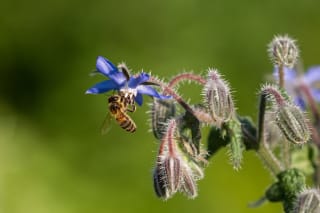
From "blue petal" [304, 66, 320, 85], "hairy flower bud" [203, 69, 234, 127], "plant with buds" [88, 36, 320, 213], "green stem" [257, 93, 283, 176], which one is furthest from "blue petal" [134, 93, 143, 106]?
"blue petal" [304, 66, 320, 85]

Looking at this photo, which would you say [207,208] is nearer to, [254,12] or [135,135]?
[135,135]

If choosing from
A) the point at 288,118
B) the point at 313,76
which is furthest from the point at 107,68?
the point at 313,76

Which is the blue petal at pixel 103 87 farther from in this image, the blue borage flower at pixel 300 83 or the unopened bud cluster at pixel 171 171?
the blue borage flower at pixel 300 83

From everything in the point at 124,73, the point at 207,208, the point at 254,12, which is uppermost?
the point at 254,12

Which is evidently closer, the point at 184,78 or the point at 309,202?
the point at 309,202

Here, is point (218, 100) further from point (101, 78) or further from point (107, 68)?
point (101, 78)

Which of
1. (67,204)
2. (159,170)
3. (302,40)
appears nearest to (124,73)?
(159,170)
